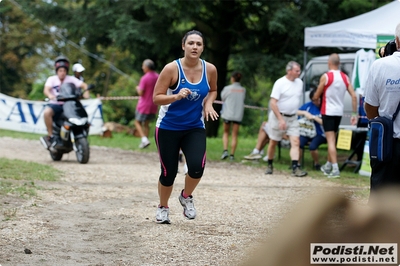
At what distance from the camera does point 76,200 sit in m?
8.55

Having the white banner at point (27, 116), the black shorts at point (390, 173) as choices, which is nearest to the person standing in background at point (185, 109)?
the black shorts at point (390, 173)

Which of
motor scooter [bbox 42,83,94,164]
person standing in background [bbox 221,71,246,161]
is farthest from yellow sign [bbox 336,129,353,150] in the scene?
motor scooter [bbox 42,83,94,164]

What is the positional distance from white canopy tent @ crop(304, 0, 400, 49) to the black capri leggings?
20.5ft

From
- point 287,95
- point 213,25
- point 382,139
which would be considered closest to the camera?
point 382,139

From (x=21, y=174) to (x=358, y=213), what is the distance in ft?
25.5

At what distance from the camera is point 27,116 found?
21.0m

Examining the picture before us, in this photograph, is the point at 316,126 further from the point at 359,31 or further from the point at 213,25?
the point at 213,25

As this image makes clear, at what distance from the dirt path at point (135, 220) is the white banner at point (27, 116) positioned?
350 inches

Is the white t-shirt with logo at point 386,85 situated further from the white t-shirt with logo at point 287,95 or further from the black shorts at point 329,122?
the black shorts at point 329,122

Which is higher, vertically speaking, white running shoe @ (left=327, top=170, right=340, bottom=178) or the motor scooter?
the motor scooter

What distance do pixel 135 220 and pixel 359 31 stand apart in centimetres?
692

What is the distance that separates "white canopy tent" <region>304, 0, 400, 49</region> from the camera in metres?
12.5

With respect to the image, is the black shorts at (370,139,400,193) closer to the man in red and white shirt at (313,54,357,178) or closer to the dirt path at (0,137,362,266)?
the dirt path at (0,137,362,266)

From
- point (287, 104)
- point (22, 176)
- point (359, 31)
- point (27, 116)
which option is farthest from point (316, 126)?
point (27, 116)
